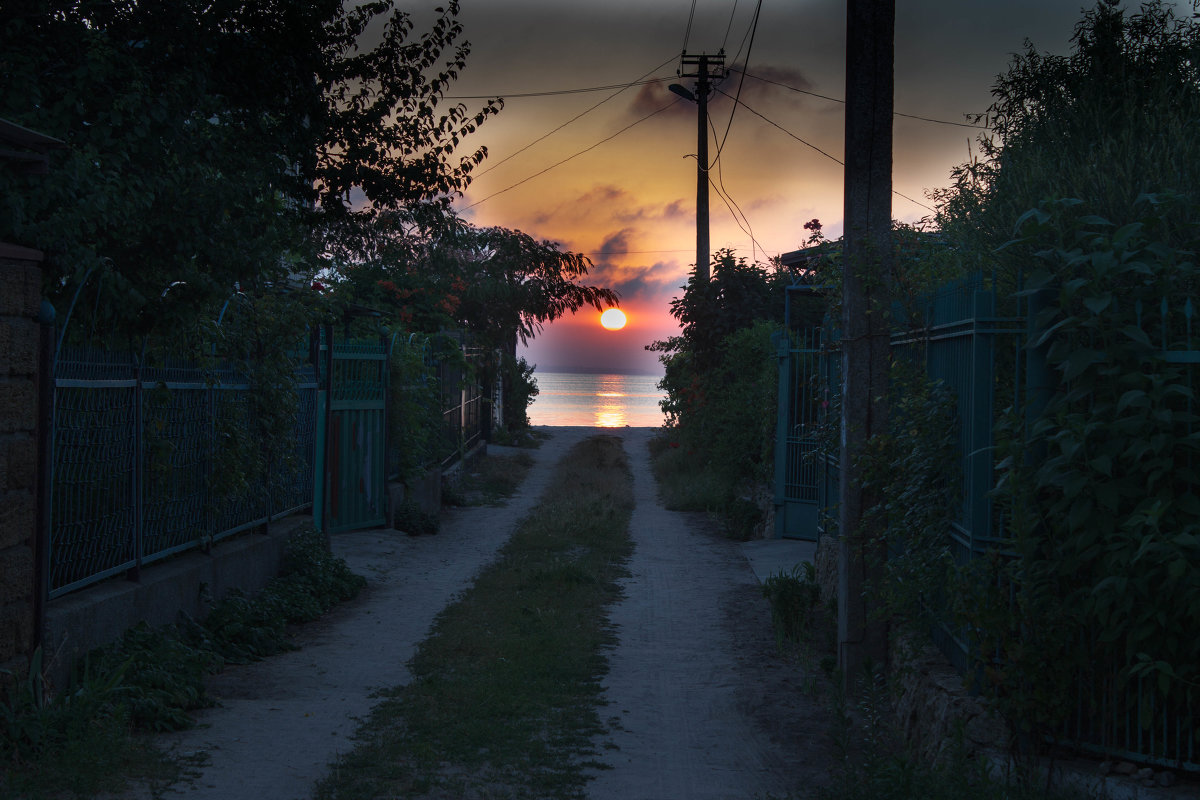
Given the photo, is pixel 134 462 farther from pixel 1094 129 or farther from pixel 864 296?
pixel 1094 129

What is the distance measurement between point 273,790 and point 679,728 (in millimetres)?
2404

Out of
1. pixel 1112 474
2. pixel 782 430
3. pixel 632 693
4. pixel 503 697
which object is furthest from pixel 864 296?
pixel 782 430

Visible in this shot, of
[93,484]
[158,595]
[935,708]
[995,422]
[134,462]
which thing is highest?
[995,422]

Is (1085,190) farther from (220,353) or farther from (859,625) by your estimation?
(220,353)

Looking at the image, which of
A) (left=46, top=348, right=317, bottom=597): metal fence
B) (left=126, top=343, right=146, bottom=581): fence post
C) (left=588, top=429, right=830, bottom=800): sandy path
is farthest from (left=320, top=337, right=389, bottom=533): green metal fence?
(left=126, top=343, right=146, bottom=581): fence post

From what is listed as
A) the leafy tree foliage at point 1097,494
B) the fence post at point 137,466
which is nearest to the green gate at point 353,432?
the fence post at point 137,466

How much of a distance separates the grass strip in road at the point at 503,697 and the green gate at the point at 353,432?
89.2 inches

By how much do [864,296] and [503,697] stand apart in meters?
3.52

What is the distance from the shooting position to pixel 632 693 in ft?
22.1

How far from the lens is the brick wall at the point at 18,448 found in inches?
201

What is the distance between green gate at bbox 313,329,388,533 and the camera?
472 inches

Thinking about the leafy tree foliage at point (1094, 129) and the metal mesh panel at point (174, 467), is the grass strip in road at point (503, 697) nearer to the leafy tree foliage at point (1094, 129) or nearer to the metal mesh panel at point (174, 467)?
the metal mesh panel at point (174, 467)

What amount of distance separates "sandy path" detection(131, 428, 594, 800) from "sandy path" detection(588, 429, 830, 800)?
158cm

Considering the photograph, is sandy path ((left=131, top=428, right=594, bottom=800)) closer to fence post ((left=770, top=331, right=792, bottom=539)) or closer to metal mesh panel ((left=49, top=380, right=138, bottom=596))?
metal mesh panel ((left=49, top=380, right=138, bottom=596))
